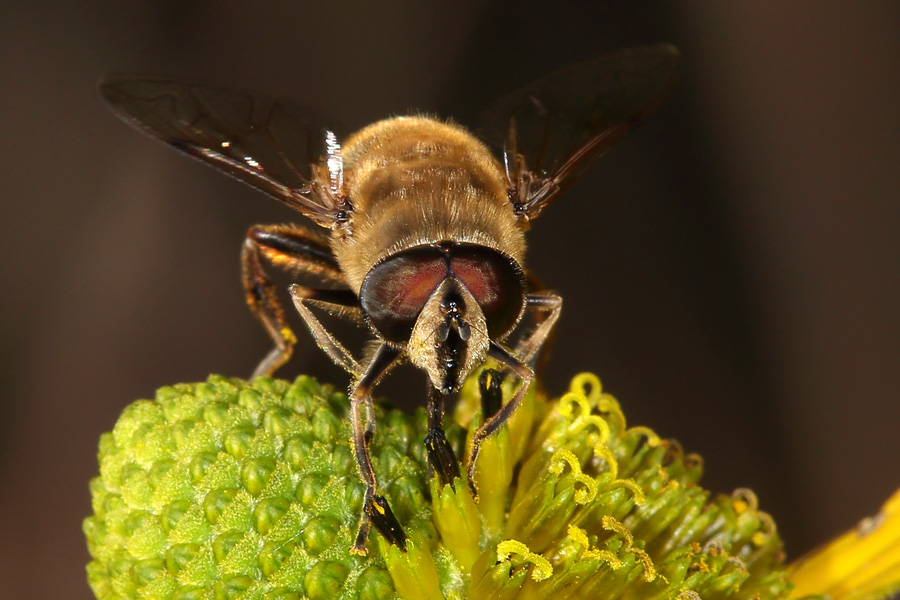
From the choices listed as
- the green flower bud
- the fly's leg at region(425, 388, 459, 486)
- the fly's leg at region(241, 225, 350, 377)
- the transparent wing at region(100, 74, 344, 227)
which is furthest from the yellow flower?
the transparent wing at region(100, 74, 344, 227)

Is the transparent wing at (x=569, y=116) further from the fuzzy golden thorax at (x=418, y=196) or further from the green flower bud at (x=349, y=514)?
the green flower bud at (x=349, y=514)

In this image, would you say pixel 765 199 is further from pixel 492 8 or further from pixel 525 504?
pixel 525 504

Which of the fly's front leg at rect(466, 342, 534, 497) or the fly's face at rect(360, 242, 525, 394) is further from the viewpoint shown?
the fly's front leg at rect(466, 342, 534, 497)

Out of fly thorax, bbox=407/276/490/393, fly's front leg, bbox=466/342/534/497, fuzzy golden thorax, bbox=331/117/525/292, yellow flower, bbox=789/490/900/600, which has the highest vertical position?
fuzzy golden thorax, bbox=331/117/525/292

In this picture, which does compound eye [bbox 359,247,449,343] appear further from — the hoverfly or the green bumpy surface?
the green bumpy surface

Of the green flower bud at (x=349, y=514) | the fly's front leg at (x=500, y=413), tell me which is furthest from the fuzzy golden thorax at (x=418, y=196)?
the green flower bud at (x=349, y=514)

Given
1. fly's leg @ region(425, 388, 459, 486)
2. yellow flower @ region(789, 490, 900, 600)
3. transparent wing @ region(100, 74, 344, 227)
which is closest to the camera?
fly's leg @ region(425, 388, 459, 486)

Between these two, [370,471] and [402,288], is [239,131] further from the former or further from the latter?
[370,471]

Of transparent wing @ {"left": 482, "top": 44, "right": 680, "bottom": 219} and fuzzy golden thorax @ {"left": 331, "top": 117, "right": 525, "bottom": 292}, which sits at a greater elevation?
transparent wing @ {"left": 482, "top": 44, "right": 680, "bottom": 219}
